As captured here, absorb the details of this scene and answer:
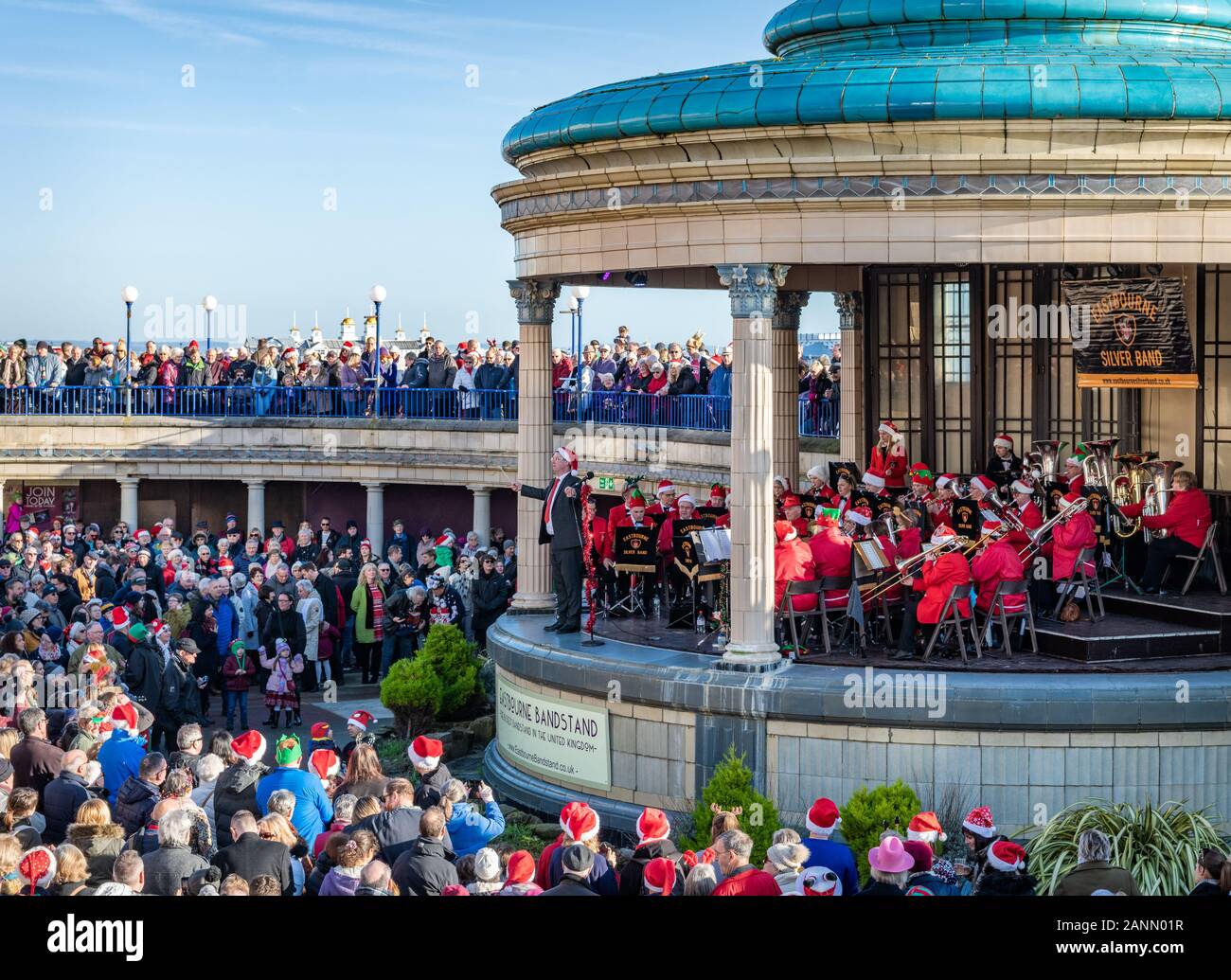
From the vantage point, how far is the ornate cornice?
19812 millimetres

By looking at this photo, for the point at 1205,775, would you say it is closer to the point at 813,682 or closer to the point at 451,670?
the point at 813,682

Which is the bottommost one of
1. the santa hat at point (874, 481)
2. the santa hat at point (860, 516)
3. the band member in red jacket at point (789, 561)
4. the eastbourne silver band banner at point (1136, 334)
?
the band member in red jacket at point (789, 561)

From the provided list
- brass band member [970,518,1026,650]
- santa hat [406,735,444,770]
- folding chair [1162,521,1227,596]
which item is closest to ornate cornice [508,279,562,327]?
brass band member [970,518,1026,650]

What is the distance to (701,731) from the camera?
16234mm

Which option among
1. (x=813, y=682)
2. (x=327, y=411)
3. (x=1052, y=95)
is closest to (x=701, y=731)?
(x=813, y=682)

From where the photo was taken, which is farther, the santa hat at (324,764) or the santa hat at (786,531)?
the santa hat at (786,531)

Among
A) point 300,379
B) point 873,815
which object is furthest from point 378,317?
point 873,815

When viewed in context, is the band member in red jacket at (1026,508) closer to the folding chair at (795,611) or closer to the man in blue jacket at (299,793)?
the folding chair at (795,611)

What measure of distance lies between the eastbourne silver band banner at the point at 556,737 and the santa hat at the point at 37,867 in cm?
748

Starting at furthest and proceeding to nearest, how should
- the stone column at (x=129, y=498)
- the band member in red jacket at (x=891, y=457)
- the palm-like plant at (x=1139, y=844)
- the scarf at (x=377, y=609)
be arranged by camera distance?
the stone column at (x=129, y=498)
the scarf at (x=377, y=609)
the band member in red jacket at (x=891, y=457)
the palm-like plant at (x=1139, y=844)

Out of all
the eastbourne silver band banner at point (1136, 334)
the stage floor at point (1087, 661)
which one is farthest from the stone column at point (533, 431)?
the eastbourne silver band banner at point (1136, 334)

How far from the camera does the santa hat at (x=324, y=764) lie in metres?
13.1

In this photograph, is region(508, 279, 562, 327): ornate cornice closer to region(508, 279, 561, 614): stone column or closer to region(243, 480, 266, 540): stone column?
region(508, 279, 561, 614): stone column

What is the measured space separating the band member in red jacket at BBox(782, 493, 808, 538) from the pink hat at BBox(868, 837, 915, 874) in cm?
657
